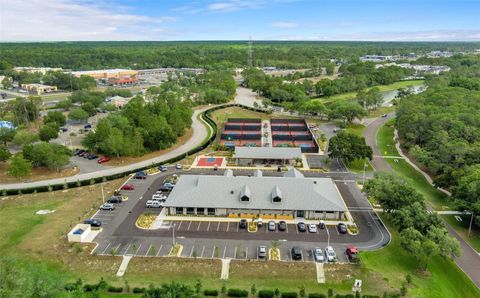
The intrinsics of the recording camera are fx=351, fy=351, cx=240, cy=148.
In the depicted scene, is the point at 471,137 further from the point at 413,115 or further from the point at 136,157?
the point at 136,157

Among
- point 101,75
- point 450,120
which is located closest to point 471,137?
point 450,120

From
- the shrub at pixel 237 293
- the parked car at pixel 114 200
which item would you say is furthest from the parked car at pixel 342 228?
the parked car at pixel 114 200

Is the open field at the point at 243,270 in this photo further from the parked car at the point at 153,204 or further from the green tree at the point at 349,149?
the green tree at the point at 349,149

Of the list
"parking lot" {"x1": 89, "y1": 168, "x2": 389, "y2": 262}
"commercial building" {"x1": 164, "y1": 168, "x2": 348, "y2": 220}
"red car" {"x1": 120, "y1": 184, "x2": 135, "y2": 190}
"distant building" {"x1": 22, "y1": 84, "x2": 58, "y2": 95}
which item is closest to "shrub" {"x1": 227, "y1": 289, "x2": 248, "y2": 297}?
"parking lot" {"x1": 89, "y1": 168, "x2": 389, "y2": 262}

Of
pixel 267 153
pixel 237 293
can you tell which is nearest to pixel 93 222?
pixel 237 293

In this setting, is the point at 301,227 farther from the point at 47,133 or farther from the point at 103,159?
the point at 47,133

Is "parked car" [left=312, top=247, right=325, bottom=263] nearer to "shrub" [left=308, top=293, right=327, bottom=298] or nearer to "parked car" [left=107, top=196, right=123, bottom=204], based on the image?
"shrub" [left=308, top=293, right=327, bottom=298]

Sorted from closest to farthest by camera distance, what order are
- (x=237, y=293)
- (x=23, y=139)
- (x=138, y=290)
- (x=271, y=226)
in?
(x=237, y=293)
(x=138, y=290)
(x=271, y=226)
(x=23, y=139)

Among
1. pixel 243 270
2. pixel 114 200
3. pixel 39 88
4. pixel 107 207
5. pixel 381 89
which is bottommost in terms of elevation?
pixel 243 270

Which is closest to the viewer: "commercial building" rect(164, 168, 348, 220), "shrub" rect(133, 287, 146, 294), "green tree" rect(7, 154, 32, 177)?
"shrub" rect(133, 287, 146, 294)
